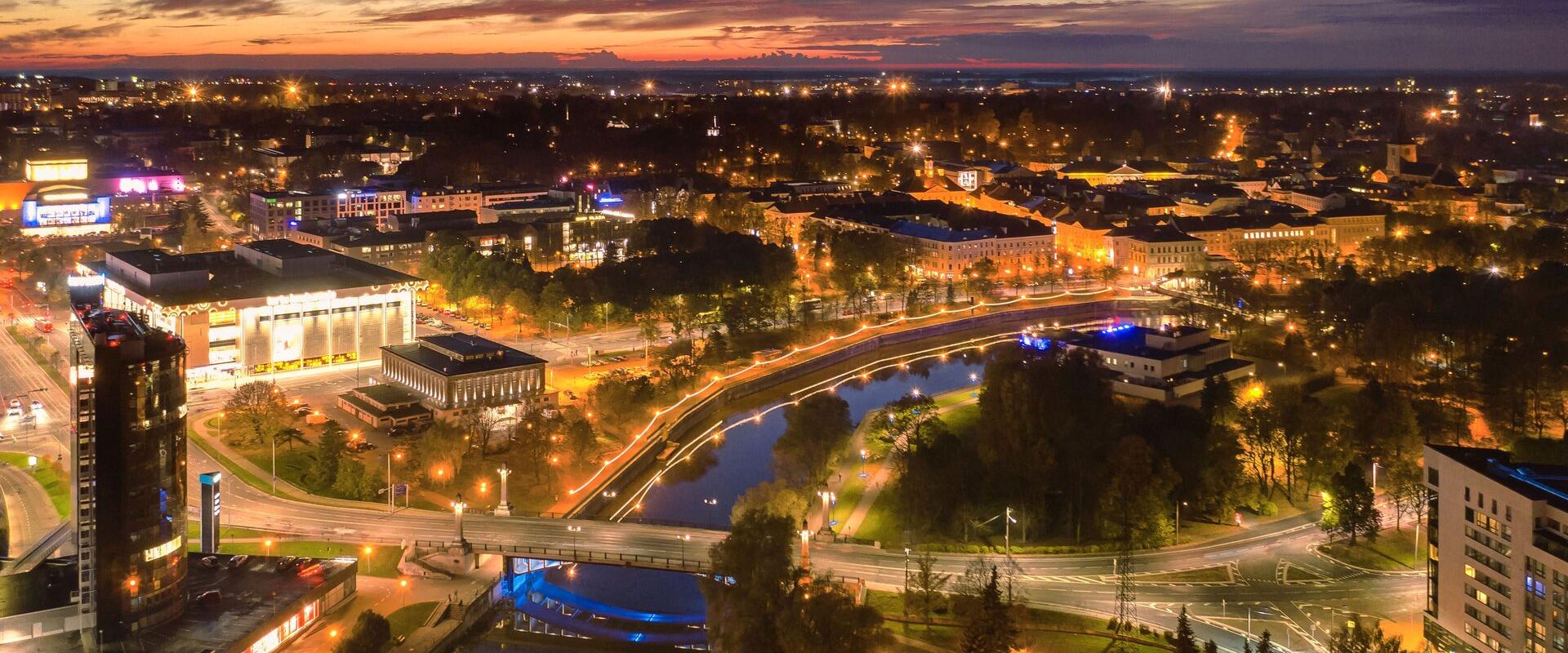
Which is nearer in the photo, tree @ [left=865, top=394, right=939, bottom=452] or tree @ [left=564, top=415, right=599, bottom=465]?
tree @ [left=564, top=415, right=599, bottom=465]

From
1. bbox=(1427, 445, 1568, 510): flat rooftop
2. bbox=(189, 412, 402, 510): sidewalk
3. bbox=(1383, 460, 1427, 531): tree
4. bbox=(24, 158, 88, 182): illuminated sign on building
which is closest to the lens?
bbox=(1427, 445, 1568, 510): flat rooftop

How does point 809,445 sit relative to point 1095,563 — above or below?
above

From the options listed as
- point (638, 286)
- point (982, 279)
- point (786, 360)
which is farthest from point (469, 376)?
point (982, 279)

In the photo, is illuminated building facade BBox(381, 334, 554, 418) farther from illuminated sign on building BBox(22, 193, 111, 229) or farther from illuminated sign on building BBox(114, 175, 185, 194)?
illuminated sign on building BBox(114, 175, 185, 194)

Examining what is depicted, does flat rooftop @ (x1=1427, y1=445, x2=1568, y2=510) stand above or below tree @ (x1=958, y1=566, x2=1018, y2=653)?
above

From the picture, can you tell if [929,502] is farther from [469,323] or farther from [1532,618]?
[469,323]

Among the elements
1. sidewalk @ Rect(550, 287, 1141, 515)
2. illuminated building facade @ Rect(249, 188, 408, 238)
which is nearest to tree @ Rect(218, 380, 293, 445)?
sidewalk @ Rect(550, 287, 1141, 515)


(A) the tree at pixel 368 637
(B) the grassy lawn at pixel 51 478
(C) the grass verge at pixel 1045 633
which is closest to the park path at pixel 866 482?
(C) the grass verge at pixel 1045 633

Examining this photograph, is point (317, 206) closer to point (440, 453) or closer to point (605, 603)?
point (440, 453)
